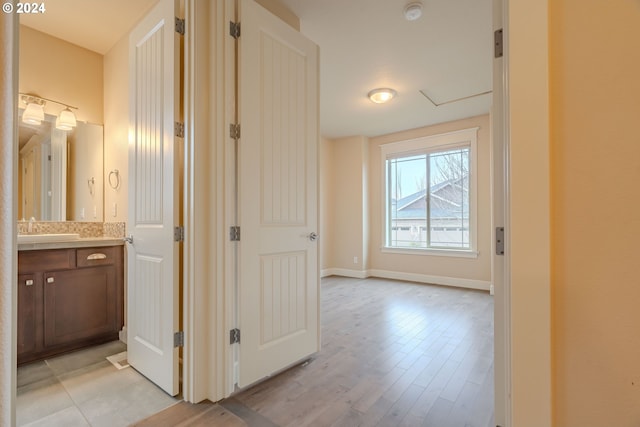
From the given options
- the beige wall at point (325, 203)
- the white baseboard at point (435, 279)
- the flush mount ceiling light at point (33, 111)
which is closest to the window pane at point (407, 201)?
the white baseboard at point (435, 279)

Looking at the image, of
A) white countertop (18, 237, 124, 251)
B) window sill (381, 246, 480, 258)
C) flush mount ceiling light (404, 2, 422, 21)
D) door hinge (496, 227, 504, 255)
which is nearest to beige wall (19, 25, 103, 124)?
white countertop (18, 237, 124, 251)

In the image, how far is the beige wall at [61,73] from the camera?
2.46m

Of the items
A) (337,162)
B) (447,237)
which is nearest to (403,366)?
(447,237)

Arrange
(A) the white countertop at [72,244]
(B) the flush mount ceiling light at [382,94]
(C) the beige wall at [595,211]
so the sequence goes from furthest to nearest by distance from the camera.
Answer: (B) the flush mount ceiling light at [382,94] → (A) the white countertop at [72,244] → (C) the beige wall at [595,211]

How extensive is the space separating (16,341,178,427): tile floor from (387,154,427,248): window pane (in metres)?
4.49

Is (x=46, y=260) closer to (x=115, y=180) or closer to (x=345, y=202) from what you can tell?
(x=115, y=180)

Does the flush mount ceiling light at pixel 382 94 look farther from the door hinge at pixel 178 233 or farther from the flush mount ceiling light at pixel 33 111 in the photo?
the flush mount ceiling light at pixel 33 111

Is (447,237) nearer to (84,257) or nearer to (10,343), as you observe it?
(84,257)

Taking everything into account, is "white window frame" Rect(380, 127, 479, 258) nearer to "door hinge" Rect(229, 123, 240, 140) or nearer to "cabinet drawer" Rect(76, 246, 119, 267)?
"door hinge" Rect(229, 123, 240, 140)

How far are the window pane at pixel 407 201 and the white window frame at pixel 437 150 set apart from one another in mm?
99

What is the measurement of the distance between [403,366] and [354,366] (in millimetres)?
365

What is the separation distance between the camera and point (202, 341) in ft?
5.58

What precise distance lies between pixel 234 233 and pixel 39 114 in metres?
2.28

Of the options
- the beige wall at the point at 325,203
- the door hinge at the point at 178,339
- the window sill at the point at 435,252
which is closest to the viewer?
the door hinge at the point at 178,339
